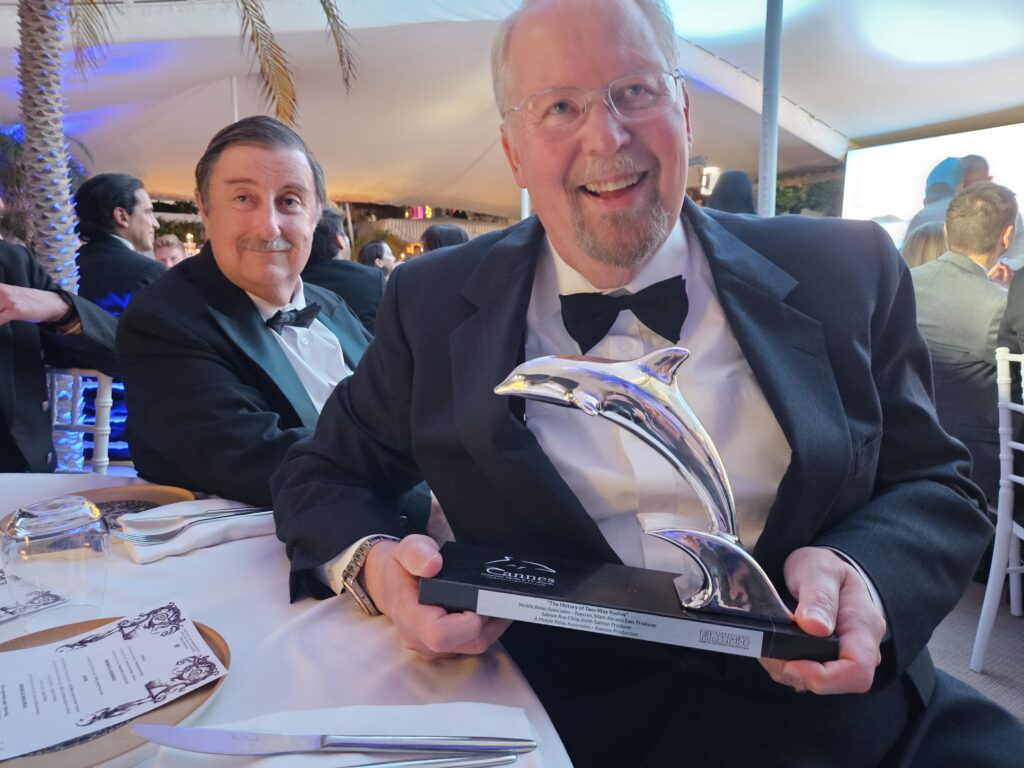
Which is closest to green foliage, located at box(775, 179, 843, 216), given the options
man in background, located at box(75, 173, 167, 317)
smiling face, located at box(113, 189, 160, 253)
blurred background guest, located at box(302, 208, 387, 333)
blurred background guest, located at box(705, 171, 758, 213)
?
blurred background guest, located at box(705, 171, 758, 213)

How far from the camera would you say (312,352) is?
2.00m

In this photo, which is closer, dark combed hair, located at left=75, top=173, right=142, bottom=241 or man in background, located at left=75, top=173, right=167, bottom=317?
man in background, located at left=75, top=173, right=167, bottom=317

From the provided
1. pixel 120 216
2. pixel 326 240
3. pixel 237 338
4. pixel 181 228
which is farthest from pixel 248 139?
pixel 181 228

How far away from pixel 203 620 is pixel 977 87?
9799 mm

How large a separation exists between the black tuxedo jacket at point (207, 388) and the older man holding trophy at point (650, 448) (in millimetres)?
Answer: 309

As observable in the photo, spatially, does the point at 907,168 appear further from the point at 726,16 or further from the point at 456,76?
the point at 456,76

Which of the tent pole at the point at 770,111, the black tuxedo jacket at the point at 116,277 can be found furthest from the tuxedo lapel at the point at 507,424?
the tent pole at the point at 770,111

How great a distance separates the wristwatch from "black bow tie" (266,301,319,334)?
1.05 m

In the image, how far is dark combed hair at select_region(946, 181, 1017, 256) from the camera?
10.8 ft

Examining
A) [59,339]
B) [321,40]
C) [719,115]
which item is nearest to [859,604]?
[59,339]

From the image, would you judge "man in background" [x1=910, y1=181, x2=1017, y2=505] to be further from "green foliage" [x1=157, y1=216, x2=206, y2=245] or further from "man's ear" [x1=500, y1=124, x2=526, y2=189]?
"green foliage" [x1=157, y1=216, x2=206, y2=245]

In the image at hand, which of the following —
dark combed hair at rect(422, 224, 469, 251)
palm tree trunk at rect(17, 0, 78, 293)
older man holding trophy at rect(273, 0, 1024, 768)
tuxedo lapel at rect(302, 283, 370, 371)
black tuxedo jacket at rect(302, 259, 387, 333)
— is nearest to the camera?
older man holding trophy at rect(273, 0, 1024, 768)

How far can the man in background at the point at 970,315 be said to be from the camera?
316 centimetres

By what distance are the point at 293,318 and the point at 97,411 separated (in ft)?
2.71
